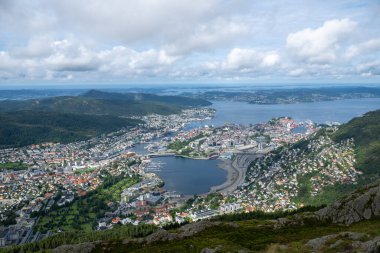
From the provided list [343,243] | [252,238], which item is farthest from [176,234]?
[343,243]

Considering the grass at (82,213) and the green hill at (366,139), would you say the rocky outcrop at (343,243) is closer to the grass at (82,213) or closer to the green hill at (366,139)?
the grass at (82,213)

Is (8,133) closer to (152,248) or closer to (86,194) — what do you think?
(86,194)

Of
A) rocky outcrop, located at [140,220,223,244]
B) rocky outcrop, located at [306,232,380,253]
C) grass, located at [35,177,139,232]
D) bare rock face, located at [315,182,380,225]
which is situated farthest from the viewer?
grass, located at [35,177,139,232]

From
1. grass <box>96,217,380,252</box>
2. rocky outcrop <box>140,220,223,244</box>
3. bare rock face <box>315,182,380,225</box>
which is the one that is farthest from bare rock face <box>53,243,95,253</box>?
bare rock face <box>315,182,380,225</box>

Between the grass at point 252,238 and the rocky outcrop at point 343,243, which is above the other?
the rocky outcrop at point 343,243

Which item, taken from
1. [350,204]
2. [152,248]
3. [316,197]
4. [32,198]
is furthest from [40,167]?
[350,204]

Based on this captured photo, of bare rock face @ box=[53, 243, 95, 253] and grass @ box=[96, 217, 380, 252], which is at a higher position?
grass @ box=[96, 217, 380, 252]

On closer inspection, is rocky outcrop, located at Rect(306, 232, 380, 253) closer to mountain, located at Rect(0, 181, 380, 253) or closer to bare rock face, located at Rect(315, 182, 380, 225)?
mountain, located at Rect(0, 181, 380, 253)

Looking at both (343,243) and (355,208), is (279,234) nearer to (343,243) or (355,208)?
(355,208)

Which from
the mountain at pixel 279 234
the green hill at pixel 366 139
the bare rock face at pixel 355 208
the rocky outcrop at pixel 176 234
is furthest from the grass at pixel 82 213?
the green hill at pixel 366 139
